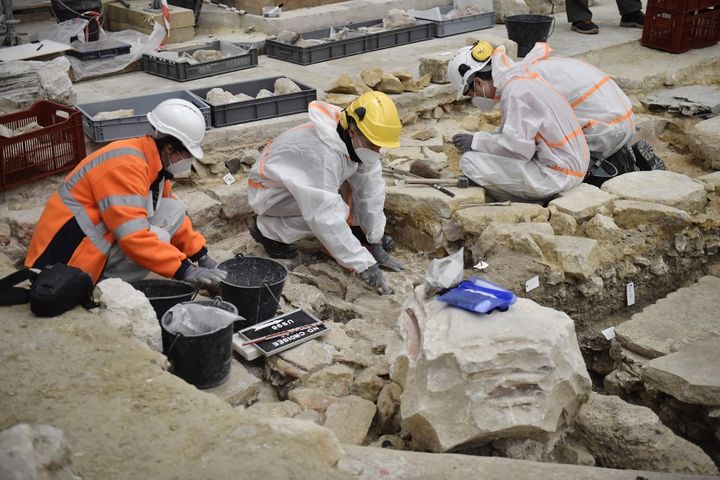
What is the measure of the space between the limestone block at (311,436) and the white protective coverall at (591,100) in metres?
4.26

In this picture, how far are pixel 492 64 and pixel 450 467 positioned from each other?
397 centimetres

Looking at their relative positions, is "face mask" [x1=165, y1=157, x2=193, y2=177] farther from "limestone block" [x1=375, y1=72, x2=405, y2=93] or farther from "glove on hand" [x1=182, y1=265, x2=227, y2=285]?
"limestone block" [x1=375, y1=72, x2=405, y2=93]

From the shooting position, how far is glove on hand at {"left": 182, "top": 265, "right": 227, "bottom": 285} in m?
4.85

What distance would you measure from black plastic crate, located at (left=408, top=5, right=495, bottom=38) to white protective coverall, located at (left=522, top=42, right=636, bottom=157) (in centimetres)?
313

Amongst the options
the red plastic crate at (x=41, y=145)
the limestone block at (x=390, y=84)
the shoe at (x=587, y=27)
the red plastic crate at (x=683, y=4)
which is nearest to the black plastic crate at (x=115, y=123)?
the red plastic crate at (x=41, y=145)

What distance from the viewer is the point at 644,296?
20.7 feet

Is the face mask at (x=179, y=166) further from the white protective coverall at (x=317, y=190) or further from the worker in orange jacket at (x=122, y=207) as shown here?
the white protective coverall at (x=317, y=190)

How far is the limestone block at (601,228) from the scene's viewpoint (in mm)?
6027

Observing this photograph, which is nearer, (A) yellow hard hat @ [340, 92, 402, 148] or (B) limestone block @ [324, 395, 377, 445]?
(B) limestone block @ [324, 395, 377, 445]

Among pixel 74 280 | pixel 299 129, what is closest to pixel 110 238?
pixel 74 280

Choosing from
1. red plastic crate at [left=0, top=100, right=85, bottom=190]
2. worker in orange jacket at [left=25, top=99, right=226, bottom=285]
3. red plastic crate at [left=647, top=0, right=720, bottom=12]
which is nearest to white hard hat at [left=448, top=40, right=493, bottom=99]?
worker in orange jacket at [left=25, top=99, right=226, bottom=285]

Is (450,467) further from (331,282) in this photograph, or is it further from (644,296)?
(644,296)

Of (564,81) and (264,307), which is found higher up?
(564,81)

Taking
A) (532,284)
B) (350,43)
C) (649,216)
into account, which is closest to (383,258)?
(532,284)
